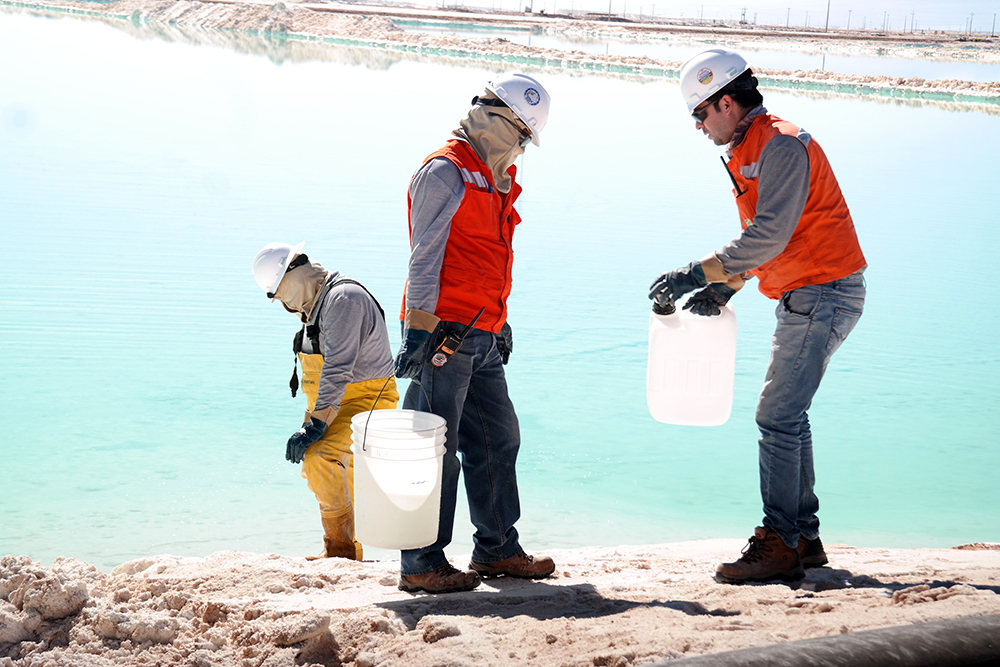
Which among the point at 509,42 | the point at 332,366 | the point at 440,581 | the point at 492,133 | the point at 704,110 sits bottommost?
the point at 440,581

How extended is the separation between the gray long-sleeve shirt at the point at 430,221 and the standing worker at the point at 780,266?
32.2 inches

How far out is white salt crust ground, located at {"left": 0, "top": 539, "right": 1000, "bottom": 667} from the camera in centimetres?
238

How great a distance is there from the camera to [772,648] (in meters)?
1.46

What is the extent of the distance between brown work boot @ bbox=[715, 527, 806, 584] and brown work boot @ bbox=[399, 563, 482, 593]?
36.5 inches

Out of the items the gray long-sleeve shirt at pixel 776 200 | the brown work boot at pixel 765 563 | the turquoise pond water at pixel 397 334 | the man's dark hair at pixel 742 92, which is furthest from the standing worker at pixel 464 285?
the turquoise pond water at pixel 397 334

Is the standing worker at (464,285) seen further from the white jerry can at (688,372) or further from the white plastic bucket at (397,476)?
the white jerry can at (688,372)

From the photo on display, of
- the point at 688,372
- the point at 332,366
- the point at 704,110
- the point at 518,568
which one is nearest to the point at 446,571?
the point at 518,568

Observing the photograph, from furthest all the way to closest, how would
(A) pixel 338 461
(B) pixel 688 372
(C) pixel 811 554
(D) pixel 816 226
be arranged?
(B) pixel 688 372 < (A) pixel 338 461 < (C) pixel 811 554 < (D) pixel 816 226

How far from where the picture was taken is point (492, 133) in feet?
10.2

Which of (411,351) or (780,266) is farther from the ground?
(780,266)

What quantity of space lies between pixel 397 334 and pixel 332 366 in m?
4.41

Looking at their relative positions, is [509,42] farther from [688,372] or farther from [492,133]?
[492,133]

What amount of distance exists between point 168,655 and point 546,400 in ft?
15.5

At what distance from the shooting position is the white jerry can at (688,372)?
387cm
